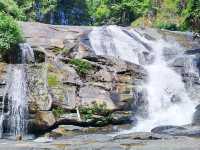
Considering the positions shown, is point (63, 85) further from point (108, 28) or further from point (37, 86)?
point (108, 28)

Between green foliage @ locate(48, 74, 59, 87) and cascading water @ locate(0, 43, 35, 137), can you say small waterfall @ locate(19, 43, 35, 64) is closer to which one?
cascading water @ locate(0, 43, 35, 137)

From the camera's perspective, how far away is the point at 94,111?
24516 mm

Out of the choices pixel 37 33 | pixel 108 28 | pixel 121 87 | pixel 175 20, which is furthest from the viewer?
pixel 175 20

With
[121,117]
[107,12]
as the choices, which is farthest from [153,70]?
[107,12]

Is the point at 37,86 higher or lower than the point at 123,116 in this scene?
higher

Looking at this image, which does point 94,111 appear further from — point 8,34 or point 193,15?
point 193,15

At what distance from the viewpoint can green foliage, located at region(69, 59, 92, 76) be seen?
2628 centimetres

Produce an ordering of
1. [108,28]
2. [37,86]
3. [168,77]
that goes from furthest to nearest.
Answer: [108,28], [168,77], [37,86]

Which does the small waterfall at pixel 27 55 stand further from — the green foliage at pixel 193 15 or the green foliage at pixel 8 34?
the green foliage at pixel 193 15

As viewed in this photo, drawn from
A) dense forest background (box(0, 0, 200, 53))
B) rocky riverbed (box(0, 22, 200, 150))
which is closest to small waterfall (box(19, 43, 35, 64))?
rocky riverbed (box(0, 22, 200, 150))

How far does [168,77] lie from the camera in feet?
102

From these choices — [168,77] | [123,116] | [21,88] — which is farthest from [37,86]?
[168,77]

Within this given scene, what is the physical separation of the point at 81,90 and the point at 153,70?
7677mm

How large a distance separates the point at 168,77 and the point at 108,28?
807cm
